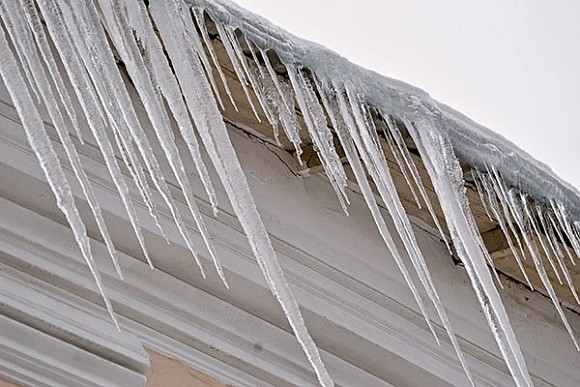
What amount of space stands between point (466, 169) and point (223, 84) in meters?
0.34

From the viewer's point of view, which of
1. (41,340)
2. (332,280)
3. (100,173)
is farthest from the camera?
(332,280)

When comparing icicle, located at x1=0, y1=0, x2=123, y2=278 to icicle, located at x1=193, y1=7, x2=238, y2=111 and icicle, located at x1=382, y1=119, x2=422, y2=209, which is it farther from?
icicle, located at x1=382, y1=119, x2=422, y2=209

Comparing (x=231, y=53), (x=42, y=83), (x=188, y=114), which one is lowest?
(x=42, y=83)

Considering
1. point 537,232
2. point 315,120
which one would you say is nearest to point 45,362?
point 315,120

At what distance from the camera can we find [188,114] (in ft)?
4.68

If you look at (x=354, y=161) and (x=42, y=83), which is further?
(x=354, y=161)

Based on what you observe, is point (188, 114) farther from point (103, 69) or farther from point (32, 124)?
point (32, 124)

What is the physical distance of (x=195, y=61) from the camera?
1.35 meters

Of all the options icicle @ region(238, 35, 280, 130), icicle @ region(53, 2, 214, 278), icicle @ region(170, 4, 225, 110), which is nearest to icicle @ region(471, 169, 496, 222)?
icicle @ region(238, 35, 280, 130)

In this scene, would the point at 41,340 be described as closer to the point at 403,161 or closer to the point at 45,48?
the point at 45,48

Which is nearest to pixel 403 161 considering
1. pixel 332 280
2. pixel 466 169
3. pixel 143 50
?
pixel 466 169

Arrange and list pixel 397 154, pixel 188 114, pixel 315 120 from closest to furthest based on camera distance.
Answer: pixel 188 114 → pixel 315 120 → pixel 397 154

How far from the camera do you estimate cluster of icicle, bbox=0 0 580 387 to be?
123 centimetres

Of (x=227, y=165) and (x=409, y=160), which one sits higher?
(x=409, y=160)
